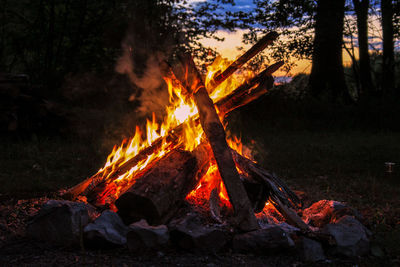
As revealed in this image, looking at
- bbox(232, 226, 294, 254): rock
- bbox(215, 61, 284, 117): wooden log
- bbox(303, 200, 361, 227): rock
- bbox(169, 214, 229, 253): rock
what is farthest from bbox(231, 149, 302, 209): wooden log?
bbox(169, 214, 229, 253): rock

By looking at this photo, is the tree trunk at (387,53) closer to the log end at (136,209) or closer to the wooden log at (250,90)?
the wooden log at (250,90)

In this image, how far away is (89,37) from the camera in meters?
13.6

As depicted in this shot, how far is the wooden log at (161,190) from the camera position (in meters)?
3.32

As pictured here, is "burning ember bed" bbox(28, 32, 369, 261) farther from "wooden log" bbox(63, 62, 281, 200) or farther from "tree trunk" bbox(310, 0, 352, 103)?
"tree trunk" bbox(310, 0, 352, 103)

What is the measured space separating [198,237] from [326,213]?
4.94 feet

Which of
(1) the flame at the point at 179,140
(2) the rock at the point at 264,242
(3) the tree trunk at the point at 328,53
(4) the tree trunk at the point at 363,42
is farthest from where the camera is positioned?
(4) the tree trunk at the point at 363,42

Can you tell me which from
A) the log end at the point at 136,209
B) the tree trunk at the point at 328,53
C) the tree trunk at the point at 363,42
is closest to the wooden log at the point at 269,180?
the log end at the point at 136,209

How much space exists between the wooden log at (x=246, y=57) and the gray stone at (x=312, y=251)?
1.89 meters

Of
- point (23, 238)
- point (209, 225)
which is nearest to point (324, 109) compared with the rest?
point (209, 225)

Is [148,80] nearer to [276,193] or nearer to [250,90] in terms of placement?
[250,90]

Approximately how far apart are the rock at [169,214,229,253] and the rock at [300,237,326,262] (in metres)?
0.64

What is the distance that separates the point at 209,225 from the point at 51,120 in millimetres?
6747

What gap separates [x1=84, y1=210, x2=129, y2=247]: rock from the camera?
10.2 feet

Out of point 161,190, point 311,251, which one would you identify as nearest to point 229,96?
point 161,190
